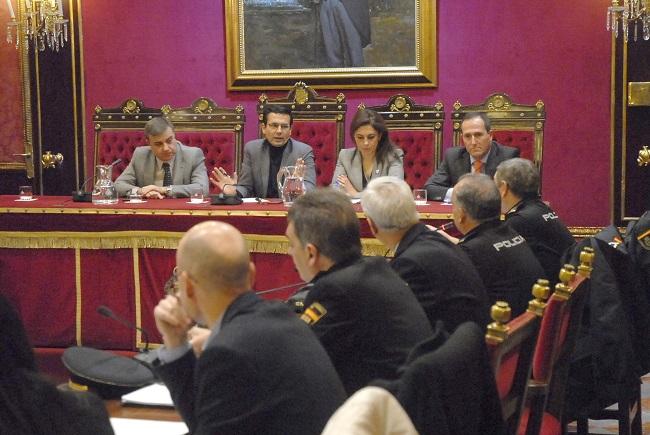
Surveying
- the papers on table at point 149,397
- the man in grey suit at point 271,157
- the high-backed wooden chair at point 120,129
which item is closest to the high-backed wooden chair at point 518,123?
the man in grey suit at point 271,157

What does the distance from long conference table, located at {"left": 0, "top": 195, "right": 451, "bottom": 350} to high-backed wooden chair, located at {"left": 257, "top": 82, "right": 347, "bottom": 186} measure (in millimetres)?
1750

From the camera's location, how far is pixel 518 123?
275 inches

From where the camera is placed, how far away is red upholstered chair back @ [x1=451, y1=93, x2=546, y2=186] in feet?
22.7

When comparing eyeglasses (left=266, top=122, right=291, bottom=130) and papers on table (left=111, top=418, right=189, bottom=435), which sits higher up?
eyeglasses (left=266, top=122, right=291, bottom=130)

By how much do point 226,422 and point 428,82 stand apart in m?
6.15

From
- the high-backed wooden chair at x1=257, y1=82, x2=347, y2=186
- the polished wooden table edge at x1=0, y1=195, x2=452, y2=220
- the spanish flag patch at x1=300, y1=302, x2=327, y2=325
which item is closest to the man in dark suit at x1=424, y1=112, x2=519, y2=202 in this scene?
the polished wooden table edge at x1=0, y1=195, x2=452, y2=220

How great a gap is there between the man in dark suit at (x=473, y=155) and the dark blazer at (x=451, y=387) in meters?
4.26

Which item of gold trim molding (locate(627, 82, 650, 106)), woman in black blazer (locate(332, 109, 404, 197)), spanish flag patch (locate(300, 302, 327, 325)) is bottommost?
spanish flag patch (locate(300, 302, 327, 325))

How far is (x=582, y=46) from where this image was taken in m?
7.52

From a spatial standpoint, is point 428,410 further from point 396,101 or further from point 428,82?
point 428,82

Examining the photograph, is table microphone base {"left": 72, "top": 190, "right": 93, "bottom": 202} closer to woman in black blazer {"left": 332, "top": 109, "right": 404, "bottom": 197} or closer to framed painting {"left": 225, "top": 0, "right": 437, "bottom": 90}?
woman in black blazer {"left": 332, "top": 109, "right": 404, "bottom": 197}

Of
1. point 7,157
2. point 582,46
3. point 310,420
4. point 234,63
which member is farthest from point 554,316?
point 7,157

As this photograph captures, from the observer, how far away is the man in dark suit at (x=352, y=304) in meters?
2.55

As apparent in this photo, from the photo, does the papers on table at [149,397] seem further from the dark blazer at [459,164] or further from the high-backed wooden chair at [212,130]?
the high-backed wooden chair at [212,130]
